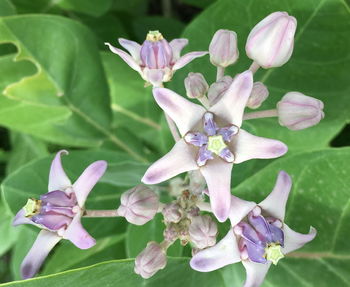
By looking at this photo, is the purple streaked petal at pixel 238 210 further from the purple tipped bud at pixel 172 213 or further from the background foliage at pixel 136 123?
the background foliage at pixel 136 123

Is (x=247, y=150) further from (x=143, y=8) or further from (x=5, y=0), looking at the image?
(x=143, y=8)

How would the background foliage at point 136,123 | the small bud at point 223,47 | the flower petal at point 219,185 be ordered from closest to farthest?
the flower petal at point 219,185, the small bud at point 223,47, the background foliage at point 136,123

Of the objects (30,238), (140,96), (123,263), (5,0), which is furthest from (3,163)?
(123,263)

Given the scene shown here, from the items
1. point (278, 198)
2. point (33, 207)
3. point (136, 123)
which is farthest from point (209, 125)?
point (136, 123)

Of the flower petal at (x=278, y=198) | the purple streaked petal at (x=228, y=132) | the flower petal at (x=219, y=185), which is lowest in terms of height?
the flower petal at (x=278, y=198)

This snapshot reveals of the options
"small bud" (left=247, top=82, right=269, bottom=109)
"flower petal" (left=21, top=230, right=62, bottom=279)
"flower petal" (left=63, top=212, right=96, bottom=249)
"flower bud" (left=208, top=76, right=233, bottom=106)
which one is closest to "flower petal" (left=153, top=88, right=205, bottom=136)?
"flower bud" (left=208, top=76, right=233, bottom=106)

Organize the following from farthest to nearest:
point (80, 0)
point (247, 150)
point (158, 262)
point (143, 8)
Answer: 1. point (143, 8)
2. point (80, 0)
3. point (158, 262)
4. point (247, 150)

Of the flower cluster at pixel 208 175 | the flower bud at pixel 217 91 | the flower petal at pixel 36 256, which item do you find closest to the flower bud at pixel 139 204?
the flower cluster at pixel 208 175
